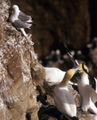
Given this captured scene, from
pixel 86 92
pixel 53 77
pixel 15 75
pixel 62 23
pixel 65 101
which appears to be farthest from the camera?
pixel 62 23

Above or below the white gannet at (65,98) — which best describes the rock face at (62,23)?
above

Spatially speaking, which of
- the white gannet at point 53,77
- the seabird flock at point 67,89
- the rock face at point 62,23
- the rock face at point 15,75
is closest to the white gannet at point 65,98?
the seabird flock at point 67,89

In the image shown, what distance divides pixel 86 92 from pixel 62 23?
3.98 m

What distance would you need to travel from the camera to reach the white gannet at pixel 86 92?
2.47 m

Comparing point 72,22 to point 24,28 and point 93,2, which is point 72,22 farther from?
point 24,28

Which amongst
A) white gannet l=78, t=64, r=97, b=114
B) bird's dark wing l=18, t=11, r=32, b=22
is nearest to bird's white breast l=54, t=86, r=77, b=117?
white gannet l=78, t=64, r=97, b=114

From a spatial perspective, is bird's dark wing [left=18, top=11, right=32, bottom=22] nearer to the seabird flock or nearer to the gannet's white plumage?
the seabird flock

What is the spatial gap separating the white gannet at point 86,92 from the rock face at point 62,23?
12.2ft

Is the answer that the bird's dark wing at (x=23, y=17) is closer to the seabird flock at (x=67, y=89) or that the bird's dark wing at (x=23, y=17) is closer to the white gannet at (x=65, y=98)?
the seabird flock at (x=67, y=89)

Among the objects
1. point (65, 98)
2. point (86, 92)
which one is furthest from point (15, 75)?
point (86, 92)

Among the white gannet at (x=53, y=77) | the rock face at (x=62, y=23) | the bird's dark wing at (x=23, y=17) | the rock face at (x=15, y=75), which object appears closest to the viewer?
the rock face at (x=15, y=75)

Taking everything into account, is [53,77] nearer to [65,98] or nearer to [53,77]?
[53,77]

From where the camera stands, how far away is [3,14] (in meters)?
2.42

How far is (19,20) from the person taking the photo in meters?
2.46
